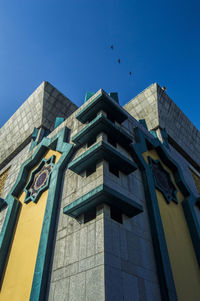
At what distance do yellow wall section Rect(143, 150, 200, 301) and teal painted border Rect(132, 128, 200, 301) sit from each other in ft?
0.99

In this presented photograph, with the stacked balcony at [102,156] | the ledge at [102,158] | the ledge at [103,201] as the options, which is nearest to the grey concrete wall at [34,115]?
the stacked balcony at [102,156]

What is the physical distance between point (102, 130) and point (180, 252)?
191 inches

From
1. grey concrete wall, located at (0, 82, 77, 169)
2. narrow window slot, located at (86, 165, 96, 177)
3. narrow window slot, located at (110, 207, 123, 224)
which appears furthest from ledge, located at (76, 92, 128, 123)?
grey concrete wall, located at (0, 82, 77, 169)

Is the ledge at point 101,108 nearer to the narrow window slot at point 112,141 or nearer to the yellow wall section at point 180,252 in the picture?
the narrow window slot at point 112,141

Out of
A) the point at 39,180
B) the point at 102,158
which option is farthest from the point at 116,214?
the point at 39,180

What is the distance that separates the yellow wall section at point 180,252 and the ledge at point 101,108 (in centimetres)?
332

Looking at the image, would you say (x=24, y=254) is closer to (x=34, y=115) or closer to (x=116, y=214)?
(x=116, y=214)

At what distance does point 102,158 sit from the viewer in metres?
7.55

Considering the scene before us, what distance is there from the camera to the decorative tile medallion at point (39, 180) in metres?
9.71

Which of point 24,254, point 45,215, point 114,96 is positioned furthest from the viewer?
point 114,96

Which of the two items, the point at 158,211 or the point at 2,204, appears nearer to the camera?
the point at 158,211

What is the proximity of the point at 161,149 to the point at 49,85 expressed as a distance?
8.69 meters

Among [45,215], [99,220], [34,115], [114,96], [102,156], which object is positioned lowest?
[99,220]

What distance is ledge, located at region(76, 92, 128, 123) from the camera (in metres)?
9.30
